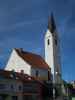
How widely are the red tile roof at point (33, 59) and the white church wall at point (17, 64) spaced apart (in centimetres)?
98

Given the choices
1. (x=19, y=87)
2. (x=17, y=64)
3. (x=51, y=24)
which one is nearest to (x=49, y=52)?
(x=51, y=24)

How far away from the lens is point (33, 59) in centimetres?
8606

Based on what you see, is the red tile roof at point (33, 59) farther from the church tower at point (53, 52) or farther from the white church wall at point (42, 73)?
the church tower at point (53, 52)

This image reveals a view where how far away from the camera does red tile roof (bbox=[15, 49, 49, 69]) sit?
83.5 metres

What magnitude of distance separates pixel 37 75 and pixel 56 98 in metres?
11.1

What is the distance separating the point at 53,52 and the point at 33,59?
20.4ft

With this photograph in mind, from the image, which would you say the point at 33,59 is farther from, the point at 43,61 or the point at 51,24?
the point at 51,24

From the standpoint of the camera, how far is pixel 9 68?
85.8 meters

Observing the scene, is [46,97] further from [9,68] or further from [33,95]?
[9,68]

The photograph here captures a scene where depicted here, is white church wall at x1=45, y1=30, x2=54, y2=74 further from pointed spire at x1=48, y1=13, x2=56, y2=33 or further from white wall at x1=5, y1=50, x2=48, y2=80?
white wall at x1=5, y1=50, x2=48, y2=80

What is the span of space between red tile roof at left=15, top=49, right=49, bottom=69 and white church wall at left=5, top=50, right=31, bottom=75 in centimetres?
98

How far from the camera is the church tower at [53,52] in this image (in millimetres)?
86812

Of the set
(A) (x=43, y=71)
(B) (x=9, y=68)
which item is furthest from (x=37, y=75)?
(B) (x=9, y=68)

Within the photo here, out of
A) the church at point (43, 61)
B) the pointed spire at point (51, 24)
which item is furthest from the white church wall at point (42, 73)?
the pointed spire at point (51, 24)
